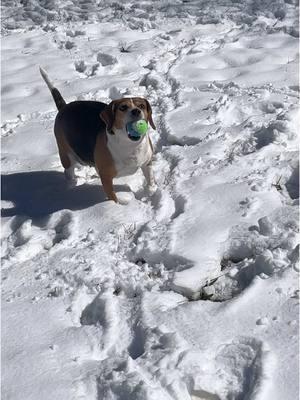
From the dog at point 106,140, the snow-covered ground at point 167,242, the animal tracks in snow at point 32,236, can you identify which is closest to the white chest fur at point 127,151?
the dog at point 106,140

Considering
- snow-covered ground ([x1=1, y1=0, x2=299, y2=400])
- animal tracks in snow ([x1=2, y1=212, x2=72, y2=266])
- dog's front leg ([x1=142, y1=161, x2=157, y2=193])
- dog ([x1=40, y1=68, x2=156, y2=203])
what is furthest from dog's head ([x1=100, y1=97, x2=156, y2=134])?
animal tracks in snow ([x1=2, y1=212, x2=72, y2=266])

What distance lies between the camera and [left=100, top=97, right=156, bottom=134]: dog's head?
3.57 meters

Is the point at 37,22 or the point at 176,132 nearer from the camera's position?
the point at 176,132

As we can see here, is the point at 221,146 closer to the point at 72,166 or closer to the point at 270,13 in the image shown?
the point at 72,166

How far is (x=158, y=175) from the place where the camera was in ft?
13.8

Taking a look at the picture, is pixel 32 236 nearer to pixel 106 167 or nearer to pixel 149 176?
pixel 106 167

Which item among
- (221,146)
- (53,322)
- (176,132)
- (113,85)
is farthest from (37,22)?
(53,322)

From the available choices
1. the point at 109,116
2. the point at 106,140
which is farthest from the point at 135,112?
the point at 106,140

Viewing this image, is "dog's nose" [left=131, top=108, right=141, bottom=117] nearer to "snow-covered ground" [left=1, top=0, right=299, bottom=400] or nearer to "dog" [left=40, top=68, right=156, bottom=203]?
"dog" [left=40, top=68, right=156, bottom=203]

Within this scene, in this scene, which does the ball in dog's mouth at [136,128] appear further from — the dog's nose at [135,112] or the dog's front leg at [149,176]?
the dog's front leg at [149,176]

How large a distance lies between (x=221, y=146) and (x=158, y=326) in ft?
6.45

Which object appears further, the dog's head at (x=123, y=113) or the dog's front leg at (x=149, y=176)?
the dog's front leg at (x=149, y=176)

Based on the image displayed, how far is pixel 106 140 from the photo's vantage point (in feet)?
12.7

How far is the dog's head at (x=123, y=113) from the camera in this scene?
3566mm
